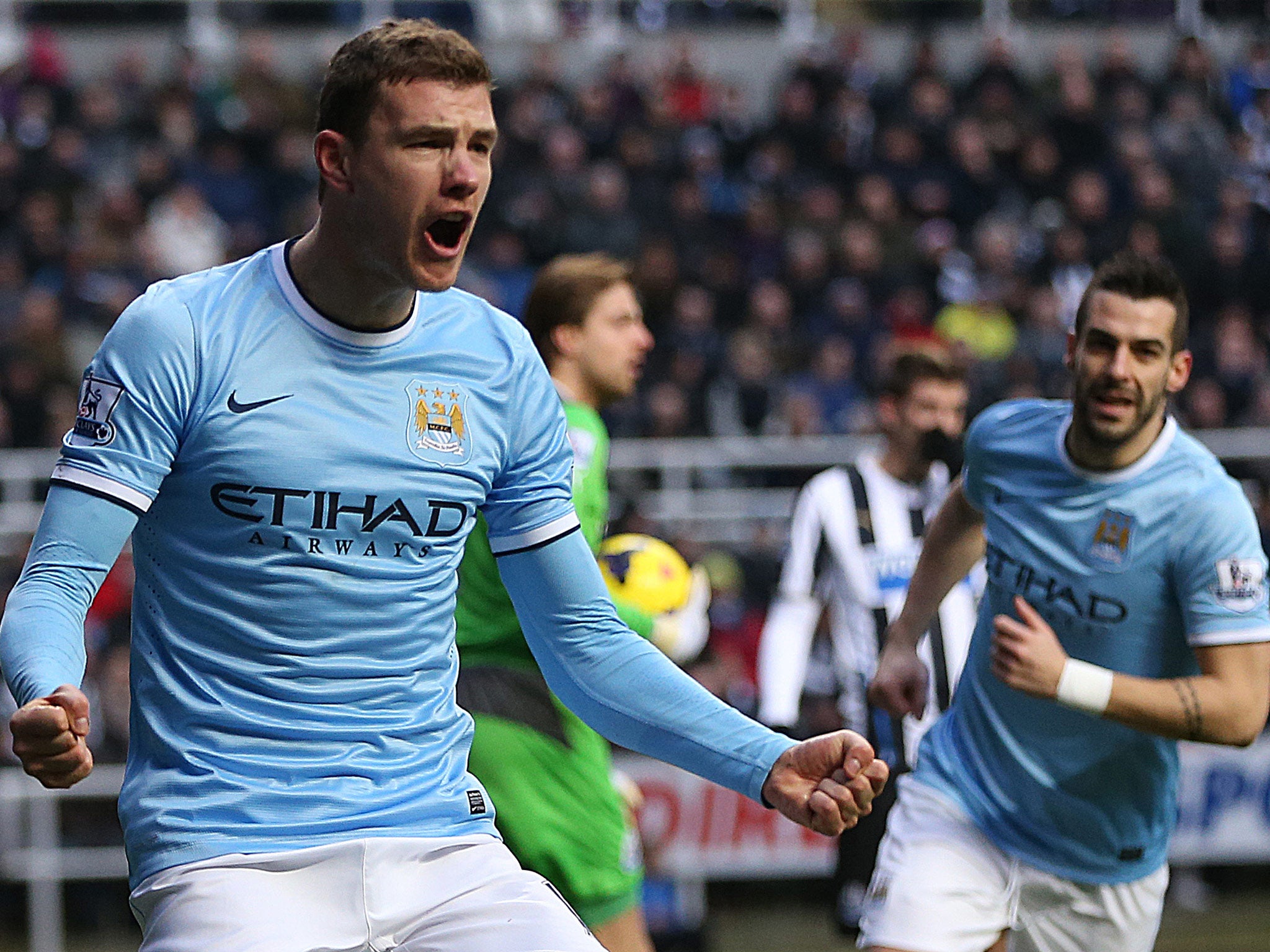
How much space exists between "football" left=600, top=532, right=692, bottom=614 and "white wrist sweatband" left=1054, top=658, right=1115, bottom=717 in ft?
4.72

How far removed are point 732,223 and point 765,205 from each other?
1.23ft

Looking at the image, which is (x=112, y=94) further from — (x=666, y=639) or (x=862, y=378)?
(x=666, y=639)

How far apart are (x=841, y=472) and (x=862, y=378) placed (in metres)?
6.95

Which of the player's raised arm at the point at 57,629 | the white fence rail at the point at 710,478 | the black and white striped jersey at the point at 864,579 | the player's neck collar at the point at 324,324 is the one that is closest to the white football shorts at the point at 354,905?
the player's raised arm at the point at 57,629

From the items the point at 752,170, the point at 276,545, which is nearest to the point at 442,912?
the point at 276,545

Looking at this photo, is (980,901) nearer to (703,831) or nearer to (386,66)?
(386,66)

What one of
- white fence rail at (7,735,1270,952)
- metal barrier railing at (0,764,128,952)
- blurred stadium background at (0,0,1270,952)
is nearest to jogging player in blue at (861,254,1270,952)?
blurred stadium background at (0,0,1270,952)

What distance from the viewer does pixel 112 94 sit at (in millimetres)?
16250

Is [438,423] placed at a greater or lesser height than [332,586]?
greater

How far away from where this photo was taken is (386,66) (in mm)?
3031

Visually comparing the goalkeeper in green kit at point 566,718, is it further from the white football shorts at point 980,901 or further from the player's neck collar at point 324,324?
the player's neck collar at point 324,324

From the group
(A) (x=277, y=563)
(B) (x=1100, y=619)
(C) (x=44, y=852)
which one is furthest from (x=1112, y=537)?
(C) (x=44, y=852)

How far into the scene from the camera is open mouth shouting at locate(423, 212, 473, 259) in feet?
10.0

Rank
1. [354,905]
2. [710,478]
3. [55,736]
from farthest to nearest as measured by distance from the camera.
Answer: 1. [710,478]
2. [354,905]
3. [55,736]
